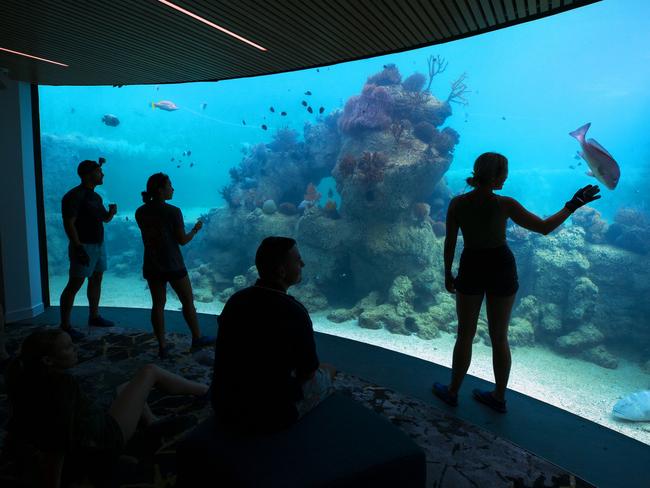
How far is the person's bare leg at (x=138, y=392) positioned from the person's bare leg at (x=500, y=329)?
2.35 meters

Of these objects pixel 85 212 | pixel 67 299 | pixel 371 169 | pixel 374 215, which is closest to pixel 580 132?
pixel 85 212

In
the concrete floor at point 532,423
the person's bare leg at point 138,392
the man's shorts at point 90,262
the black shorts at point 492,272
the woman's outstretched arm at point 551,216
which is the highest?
the woman's outstretched arm at point 551,216

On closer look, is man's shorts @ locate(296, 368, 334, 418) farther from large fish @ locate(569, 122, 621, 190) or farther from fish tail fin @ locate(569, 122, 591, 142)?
fish tail fin @ locate(569, 122, 591, 142)

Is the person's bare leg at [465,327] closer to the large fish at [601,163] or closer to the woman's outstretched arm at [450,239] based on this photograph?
the woman's outstretched arm at [450,239]

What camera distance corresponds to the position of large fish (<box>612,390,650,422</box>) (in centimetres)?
665

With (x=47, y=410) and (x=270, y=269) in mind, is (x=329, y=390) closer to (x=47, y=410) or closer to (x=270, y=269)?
(x=270, y=269)

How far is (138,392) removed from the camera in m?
2.29

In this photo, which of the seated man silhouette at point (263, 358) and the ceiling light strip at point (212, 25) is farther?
the ceiling light strip at point (212, 25)

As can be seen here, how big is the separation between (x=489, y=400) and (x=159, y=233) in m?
3.35

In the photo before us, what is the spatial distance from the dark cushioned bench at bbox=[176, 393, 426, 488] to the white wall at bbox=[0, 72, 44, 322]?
5.03 m

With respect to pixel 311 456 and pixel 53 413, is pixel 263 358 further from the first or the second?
pixel 53 413

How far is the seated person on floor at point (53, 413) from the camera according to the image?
5.34 feet

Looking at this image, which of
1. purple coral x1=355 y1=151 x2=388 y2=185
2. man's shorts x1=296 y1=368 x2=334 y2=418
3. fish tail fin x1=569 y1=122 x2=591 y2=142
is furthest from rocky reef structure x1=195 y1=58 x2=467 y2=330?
man's shorts x1=296 y1=368 x2=334 y2=418

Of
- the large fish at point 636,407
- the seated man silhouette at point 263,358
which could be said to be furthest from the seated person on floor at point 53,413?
the large fish at point 636,407
